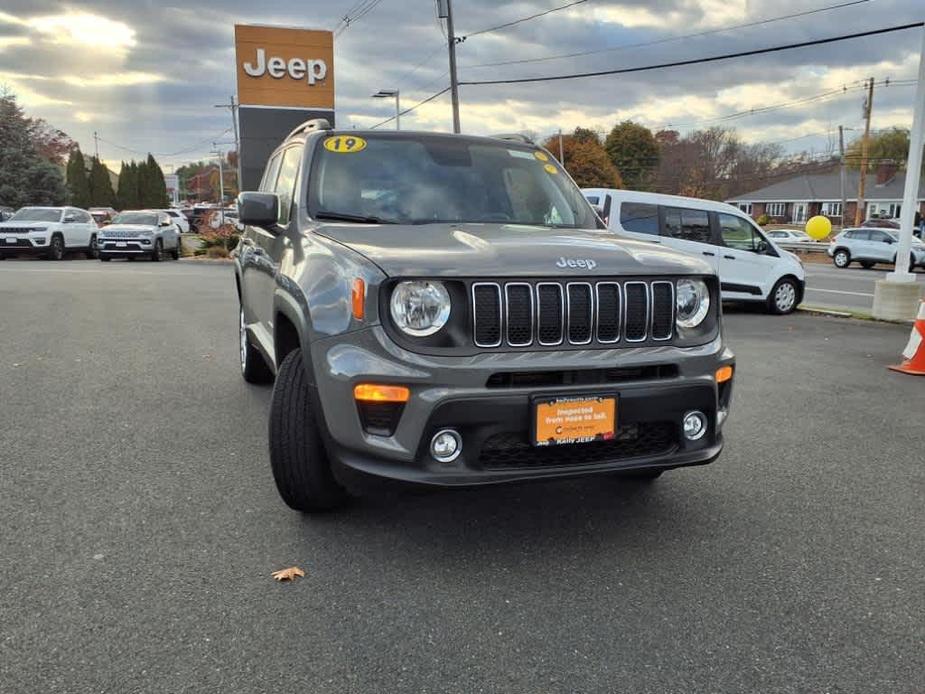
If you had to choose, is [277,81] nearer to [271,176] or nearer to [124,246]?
[124,246]

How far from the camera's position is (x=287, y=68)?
25.4 m

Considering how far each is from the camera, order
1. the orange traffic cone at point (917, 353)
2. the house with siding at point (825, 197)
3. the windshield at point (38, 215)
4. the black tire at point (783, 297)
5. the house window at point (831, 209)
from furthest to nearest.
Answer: the house window at point (831, 209), the house with siding at point (825, 197), the windshield at point (38, 215), the black tire at point (783, 297), the orange traffic cone at point (917, 353)

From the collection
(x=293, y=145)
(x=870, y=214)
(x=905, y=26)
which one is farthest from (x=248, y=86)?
(x=870, y=214)

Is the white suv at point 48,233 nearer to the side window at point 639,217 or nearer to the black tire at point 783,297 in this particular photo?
the side window at point 639,217

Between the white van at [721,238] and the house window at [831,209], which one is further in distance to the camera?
the house window at [831,209]

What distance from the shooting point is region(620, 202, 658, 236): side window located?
39.0ft

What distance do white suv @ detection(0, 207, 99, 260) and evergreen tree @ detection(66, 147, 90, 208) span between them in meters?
37.9

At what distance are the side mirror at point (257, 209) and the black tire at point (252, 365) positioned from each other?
2130 millimetres

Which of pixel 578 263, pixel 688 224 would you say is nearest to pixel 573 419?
pixel 578 263

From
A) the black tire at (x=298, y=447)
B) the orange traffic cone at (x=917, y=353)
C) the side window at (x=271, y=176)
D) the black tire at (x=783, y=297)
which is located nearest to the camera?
the black tire at (x=298, y=447)

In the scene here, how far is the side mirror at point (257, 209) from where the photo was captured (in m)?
4.03

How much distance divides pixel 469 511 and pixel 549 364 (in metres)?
1.13

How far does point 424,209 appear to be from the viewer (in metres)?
4.12

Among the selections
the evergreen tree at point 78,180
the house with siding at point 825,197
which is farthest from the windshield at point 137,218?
the house with siding at point 825,197
